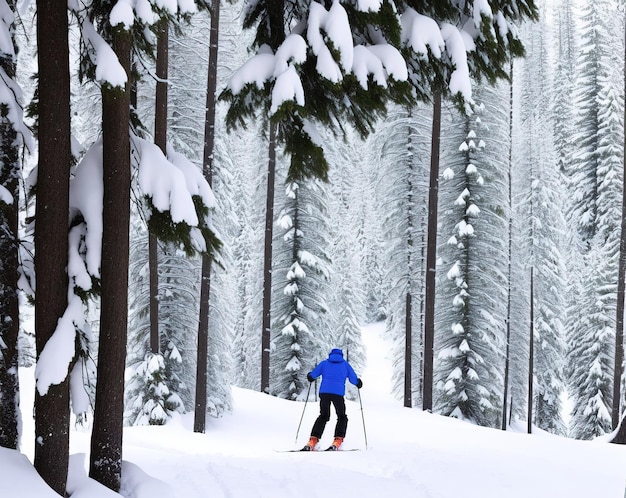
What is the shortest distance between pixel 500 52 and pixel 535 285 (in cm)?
2461

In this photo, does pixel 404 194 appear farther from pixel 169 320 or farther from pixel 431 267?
pixel 169 320

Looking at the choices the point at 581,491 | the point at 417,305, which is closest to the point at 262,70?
the point at 581,491

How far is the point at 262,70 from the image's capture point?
5820mm

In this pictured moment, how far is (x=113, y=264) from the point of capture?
594 centimetres

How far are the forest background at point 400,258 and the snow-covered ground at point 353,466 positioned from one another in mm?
1081

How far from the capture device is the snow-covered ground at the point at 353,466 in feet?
21.1

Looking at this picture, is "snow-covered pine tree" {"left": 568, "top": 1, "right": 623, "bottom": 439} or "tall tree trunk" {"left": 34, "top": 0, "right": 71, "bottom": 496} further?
"snow-covered pine tree" {"left": 568, "top": 1, "right": 623, "bottom": 439}

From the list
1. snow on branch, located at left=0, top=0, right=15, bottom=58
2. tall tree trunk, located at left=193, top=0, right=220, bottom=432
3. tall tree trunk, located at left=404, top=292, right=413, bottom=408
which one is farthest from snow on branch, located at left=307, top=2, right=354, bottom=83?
tall tree trunk, located at left=404, top=292, right=413, bottom=408

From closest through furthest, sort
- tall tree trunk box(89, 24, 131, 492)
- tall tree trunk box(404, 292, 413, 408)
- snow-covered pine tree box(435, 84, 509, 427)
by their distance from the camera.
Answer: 1. tall tree trunk box(89, 24, 131, 492)
2. tall tree trunk box(404, 292, 413, 408)
3. snow-covered pine tree box(435, 84, 509, 427)

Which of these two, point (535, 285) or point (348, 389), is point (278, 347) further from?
point (535, 285)

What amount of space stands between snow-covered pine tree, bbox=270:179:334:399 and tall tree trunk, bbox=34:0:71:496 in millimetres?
17711

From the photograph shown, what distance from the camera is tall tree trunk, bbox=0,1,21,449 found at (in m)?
6.04

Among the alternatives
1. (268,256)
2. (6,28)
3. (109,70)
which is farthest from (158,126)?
(109,70)

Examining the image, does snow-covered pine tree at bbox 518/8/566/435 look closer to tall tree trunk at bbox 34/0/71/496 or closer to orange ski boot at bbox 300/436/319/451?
orange ski boot at bbox 300/436/319/451
